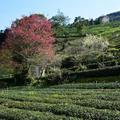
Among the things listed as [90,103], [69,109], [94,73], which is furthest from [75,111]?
[94,73]

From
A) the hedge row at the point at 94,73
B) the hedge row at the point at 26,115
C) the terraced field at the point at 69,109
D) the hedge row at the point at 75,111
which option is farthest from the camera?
the hedge row at the point at 94,73

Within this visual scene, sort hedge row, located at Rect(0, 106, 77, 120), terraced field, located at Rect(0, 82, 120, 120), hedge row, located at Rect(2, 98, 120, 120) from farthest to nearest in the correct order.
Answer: hedge row, located at Rect(0, 106, 77, 120) < terraced field, located at Rect(0, 82, 120, 120) < hedge row, located at Rect(2, 98, 120, 120)

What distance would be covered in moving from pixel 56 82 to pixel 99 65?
933cm

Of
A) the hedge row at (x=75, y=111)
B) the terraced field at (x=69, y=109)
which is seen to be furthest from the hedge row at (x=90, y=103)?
the hedge row at (x=75, y=111)

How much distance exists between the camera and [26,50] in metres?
61.0

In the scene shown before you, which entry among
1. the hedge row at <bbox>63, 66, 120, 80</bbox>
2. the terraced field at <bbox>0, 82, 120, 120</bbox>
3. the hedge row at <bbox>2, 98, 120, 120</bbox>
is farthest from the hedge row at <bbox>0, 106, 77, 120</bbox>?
the hedge row at <bbox>63, 66, 120, 80</bbox>

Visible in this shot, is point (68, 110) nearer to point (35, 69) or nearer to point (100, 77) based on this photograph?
point (100, 77)

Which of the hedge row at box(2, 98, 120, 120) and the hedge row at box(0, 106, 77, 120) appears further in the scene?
the hedge row at box(0, 106, 77, 120)

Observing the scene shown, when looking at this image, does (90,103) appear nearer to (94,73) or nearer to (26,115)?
(26,115)

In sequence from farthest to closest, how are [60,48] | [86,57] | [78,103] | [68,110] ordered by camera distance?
[60,48] → [86,57] → [78,103] → [68,110]

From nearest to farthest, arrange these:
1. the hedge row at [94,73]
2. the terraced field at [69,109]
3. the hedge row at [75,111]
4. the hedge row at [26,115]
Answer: the hedge row at [75,111] < the terraced field at [69,109] < the hedge row at [26,115] < the hedge row at [94,73]

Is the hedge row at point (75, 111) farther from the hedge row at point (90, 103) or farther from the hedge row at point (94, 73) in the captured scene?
the hedge row at point (94, 73)

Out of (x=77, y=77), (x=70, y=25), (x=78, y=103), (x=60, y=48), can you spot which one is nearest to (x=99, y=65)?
(x=77, y=77)

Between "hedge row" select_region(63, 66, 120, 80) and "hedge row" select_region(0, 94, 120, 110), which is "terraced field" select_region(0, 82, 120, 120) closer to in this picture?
"hedge row" select_region(0, 94, 120, 110)
